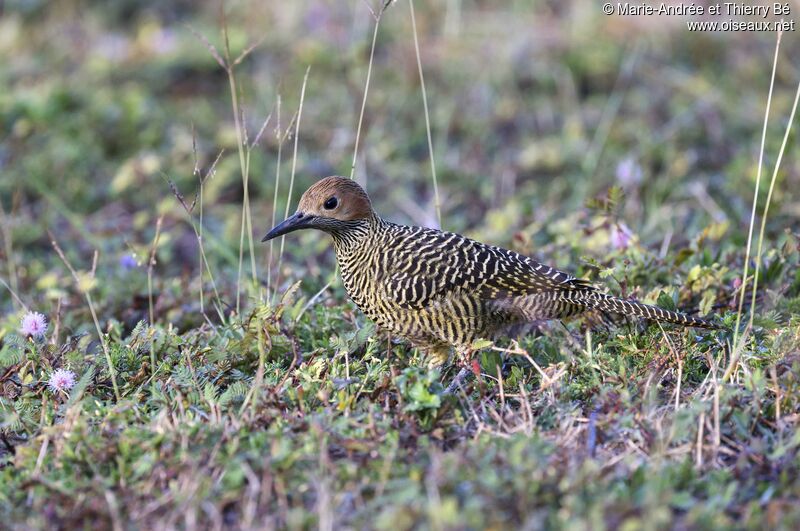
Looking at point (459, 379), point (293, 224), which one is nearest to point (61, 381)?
point (293, 224)

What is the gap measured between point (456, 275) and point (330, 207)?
27.2 inches

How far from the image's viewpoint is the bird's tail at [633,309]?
442cm

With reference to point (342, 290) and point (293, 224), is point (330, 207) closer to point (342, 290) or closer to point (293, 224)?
point (293, 224)

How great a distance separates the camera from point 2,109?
791cm

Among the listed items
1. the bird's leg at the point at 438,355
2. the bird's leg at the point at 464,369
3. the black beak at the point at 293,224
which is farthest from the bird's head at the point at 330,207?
the bird's leg at the point at 464,369

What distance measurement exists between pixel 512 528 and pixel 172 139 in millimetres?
5592

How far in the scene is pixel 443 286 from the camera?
4.57 meters

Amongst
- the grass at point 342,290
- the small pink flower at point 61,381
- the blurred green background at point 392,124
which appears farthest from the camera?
the blurred green background at point 392,124

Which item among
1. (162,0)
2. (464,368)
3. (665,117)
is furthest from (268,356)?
(162,0)

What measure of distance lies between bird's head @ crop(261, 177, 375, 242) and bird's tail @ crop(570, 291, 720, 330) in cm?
108

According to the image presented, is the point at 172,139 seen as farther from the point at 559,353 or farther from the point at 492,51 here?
the point at 559,353

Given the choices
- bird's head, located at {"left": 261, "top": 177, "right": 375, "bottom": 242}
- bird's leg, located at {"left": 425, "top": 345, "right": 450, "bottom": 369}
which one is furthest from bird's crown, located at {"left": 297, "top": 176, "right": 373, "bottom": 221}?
bird's leg, located at {"left": 425, "top": 345, "right": 450, "bottom": 369}

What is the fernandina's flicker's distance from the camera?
179 inches

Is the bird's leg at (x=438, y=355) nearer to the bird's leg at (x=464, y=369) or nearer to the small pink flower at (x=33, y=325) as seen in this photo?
the bird's leg at (x=464, y=369)
